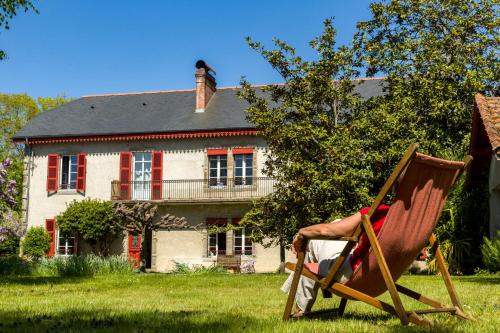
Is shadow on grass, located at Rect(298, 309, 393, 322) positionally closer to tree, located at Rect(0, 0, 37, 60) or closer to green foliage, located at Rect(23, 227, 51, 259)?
tree, located at Rect(0, 0, 37, 60)

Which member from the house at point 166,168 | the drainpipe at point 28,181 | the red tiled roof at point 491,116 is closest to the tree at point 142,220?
the house at point 166,168

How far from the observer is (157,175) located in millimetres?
25578

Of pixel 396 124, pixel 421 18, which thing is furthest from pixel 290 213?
pixel 421 18

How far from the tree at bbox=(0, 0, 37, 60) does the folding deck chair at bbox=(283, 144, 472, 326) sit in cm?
1288

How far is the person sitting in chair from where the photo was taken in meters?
4.00

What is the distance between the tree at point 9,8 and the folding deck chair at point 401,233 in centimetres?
1288

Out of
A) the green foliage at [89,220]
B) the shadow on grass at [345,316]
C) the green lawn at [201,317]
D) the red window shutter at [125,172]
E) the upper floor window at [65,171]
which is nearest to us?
the green lawn at [201,317]

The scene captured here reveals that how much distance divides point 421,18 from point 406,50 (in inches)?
65.7

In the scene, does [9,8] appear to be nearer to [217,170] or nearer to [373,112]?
[373,112]

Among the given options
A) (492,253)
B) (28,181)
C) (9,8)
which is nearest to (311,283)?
(492,253)

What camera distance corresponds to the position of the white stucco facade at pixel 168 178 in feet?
80.5

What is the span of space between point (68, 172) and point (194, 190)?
5.92m

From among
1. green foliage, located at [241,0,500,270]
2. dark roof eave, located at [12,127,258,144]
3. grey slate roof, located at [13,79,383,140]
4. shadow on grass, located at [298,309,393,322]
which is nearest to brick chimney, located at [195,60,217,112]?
grey slate roof, located at [13,79,383,140]

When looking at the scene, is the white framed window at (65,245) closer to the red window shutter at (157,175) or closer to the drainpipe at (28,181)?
the drainpipe at (28,181)
